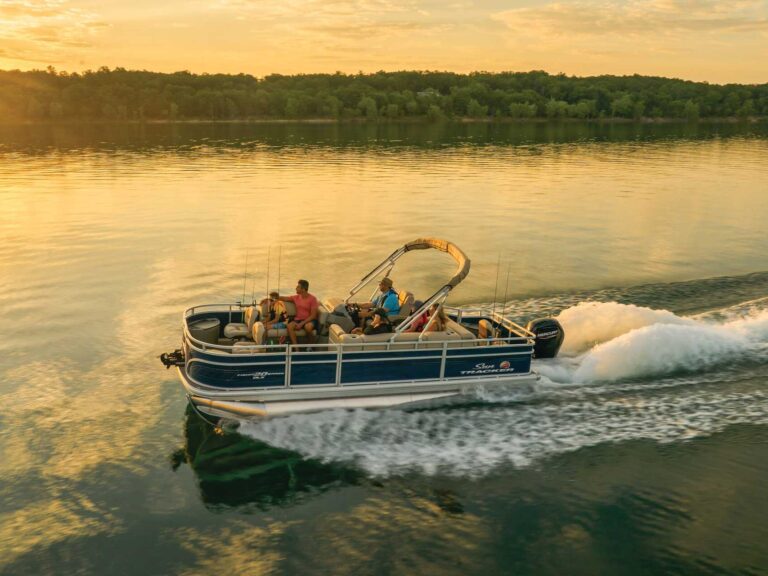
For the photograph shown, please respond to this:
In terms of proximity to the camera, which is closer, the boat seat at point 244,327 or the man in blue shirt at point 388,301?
the boat seat at point 244,327

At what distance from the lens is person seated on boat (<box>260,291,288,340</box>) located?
48.2ft

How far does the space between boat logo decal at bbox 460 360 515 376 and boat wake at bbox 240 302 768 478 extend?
1.57 feet

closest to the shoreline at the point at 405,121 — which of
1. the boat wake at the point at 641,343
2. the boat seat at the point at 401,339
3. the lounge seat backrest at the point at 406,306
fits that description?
the boat wake at the point at 641,343

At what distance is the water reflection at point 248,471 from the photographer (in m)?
11.8

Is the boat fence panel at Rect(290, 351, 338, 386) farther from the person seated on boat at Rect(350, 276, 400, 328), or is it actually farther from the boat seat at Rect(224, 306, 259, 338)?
the person seated on boat at Rect(350, 276, 400, 328)

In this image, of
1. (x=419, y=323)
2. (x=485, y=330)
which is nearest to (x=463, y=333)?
(x=485, y=330)

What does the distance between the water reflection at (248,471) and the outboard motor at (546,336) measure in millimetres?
6132

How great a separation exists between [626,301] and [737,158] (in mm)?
62027

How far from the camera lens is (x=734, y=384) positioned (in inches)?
634

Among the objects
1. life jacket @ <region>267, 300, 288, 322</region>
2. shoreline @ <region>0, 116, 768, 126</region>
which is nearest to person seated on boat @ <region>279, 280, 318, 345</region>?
life jacket @ <region>267, 300, 288, 322</region>

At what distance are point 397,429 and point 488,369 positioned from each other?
244 centimetres

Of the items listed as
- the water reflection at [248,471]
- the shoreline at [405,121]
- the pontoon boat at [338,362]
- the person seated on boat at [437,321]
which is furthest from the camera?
the shoreline at [405,121]

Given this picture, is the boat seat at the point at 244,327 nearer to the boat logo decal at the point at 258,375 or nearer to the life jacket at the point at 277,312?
the life jacket at the point at 277,312

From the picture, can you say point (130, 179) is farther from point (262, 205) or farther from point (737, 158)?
point (737, 158)
